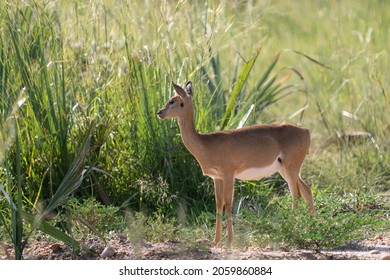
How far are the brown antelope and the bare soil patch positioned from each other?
1.08 ft

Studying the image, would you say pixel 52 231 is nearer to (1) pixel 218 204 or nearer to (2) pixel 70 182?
Result: (2) pixel 70 182

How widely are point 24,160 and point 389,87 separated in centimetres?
433

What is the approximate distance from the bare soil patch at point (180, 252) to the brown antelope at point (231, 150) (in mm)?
330

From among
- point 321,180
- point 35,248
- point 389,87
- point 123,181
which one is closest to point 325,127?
point 389,87

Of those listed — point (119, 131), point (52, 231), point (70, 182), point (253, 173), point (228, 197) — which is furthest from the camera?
point (119, 131)

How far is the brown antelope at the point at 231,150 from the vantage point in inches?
258

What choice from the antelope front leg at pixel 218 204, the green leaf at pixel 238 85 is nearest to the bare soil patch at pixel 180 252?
the antelope front leg at pixel 218 204

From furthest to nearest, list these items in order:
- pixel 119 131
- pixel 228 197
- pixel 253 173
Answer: pixel 119 131
pixel 253 173
pixel 228 197

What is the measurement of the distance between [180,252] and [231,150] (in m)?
0.92

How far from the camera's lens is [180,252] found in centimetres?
607

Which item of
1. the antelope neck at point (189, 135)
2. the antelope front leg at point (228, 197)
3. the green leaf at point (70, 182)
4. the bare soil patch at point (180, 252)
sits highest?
the antelope neck at point (189, 135)

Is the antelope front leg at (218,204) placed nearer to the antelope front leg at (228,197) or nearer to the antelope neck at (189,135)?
the antelope front leg at (228,197)

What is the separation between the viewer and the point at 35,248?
6.45 meters

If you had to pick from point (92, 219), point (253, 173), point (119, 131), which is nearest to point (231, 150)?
point (253, 173)
